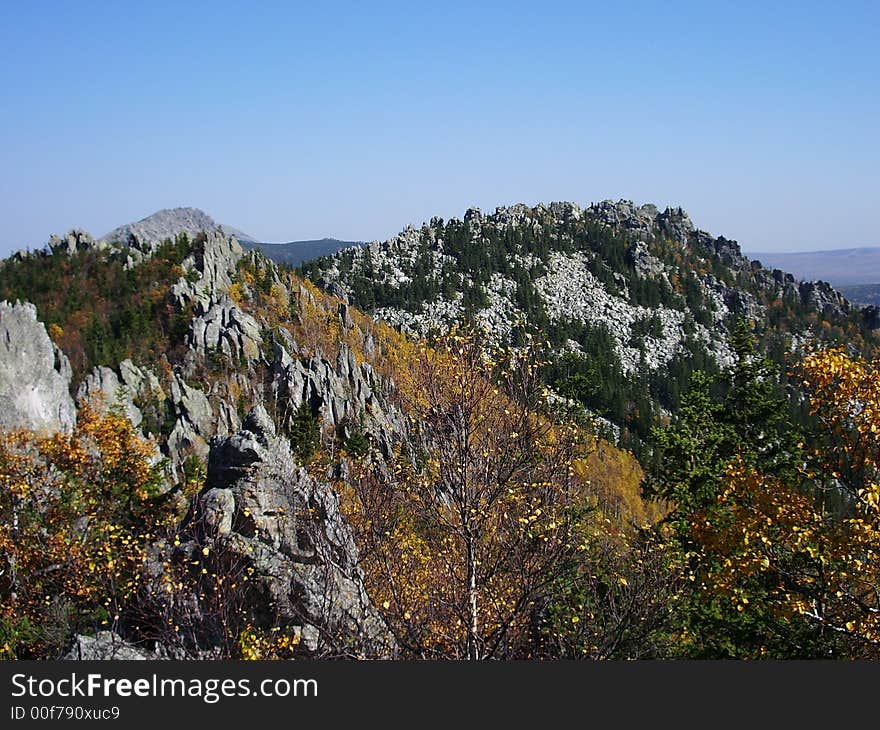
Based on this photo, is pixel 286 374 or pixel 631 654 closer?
pixel 631 654

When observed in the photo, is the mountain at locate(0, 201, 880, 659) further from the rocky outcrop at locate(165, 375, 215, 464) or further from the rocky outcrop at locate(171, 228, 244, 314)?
the rocky outcrop at locate(171, 228, 244, 314)

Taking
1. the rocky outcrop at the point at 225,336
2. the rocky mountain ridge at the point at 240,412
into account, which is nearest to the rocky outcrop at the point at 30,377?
the rocky mountain ridge at the point at 240,412

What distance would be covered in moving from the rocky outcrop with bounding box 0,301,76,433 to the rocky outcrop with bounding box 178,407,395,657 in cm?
2782

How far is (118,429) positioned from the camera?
28.1m

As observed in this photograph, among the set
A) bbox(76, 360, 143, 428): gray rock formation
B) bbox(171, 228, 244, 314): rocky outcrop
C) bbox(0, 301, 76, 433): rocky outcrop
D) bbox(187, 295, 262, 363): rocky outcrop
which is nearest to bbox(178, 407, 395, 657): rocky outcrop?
bbox(0, 301, 76, 433): rocky outcrop

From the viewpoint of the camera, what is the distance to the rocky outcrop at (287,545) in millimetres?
12234

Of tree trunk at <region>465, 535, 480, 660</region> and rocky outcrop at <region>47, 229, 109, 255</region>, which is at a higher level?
rocky outcrop at <region>47, 229, 109, 255</region>

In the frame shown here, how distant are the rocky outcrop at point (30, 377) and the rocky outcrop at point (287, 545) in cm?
2782

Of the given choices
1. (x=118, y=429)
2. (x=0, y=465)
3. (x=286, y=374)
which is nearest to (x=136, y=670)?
(x=0, y=465)

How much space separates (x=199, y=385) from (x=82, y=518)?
134 ft

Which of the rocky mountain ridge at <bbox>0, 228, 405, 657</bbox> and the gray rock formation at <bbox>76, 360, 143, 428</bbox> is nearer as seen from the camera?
the rocky mountain ridge at <bbox>0, 228, 405, 657</bbox>

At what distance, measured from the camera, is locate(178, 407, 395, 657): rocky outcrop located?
12234 mm

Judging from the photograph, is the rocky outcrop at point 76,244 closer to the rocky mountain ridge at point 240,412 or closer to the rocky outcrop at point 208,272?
the rocky mountain ridge at point 240,412

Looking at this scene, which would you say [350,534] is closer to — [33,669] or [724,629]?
[33,669]
